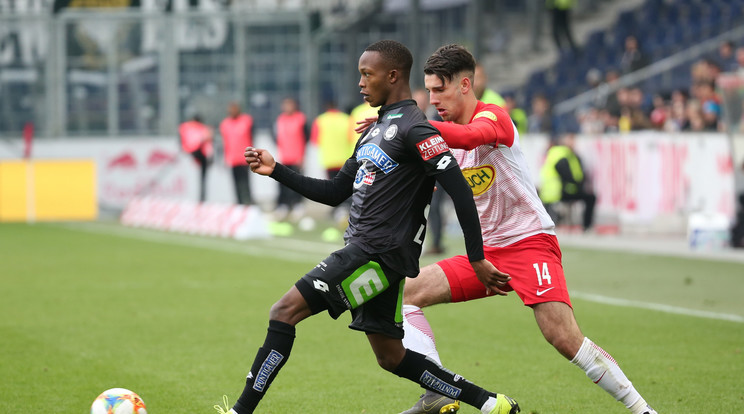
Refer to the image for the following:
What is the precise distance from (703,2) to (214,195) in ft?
37.4

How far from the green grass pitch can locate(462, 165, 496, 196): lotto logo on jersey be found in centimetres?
135

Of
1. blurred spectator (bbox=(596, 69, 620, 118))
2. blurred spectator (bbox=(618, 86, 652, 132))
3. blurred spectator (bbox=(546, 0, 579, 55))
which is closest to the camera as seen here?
blurred spectator (bbox=(618, 86, 652, 132))

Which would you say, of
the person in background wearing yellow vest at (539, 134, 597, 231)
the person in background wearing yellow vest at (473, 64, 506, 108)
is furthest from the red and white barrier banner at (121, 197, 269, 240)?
the person in background wearing yellow vest at (473, 64, 506, 108)

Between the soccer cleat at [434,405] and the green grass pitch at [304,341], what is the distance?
1.44 feet

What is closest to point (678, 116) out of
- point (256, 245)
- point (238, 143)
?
point (256, 245)

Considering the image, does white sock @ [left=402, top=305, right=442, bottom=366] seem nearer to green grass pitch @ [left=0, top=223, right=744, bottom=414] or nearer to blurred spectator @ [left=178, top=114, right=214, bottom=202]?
green grass pitch @ [left=0, top=223, right=744, bottom=414]

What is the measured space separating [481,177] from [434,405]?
3.92 feet

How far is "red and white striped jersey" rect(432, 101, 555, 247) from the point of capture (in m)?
5.92

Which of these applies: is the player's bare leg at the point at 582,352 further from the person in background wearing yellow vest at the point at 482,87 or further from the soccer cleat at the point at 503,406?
the person in background wearing yellow vest at the point at 482,87

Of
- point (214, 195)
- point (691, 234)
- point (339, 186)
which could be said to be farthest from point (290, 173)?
point (214, 195)

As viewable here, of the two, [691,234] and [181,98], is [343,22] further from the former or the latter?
[691,234]

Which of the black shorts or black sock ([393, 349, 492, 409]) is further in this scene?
black sock ([393, 349, 492, 409])

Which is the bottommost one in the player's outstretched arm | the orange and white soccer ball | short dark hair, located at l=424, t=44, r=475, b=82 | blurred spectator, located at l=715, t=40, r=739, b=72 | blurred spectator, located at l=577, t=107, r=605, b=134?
the orange and white soccer ball

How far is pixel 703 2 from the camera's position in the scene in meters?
26.0
